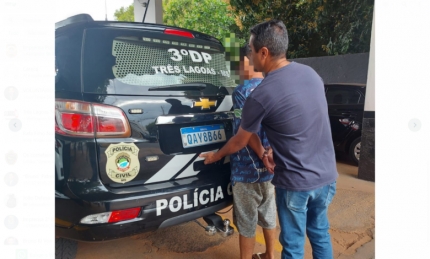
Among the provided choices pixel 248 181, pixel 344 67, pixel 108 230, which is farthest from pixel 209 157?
pixel 344 67

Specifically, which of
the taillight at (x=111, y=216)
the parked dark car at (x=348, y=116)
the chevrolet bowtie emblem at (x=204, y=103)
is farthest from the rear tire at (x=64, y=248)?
the parked dark car at (x=348, y=116)

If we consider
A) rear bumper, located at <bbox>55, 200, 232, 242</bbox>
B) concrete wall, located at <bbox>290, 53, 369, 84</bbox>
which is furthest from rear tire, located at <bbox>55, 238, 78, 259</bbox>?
concrete wall, located at <bbox>290, 53, 369, 84</bbox>

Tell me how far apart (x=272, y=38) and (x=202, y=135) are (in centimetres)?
86

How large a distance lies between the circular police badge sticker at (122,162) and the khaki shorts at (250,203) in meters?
0.72

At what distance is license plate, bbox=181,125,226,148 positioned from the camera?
6.82ft

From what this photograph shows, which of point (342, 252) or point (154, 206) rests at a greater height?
point (154, 206)

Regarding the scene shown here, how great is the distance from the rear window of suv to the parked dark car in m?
3.73

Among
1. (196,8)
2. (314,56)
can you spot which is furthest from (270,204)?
(196,8)

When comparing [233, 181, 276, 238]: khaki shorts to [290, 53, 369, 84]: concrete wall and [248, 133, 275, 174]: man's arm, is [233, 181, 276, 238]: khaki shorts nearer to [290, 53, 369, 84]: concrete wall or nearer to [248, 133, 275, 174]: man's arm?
[248, 133, 275, 174]: man's arm

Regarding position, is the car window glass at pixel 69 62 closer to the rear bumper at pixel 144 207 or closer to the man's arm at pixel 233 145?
the rear bumper at pixel 144 207

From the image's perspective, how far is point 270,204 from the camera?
2.28 m

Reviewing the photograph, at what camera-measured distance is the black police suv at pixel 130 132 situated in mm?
1737

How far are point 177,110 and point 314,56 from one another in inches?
335
